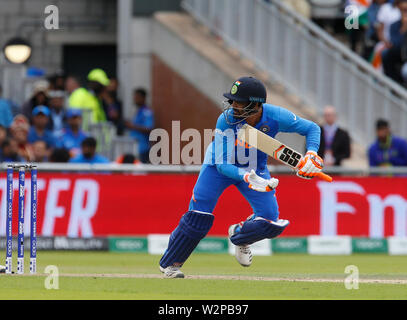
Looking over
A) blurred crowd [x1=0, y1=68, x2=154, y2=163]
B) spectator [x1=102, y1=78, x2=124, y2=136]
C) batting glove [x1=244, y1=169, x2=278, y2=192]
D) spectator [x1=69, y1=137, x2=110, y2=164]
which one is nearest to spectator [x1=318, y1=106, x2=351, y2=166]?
blurred crowd [x1=0, y1=68, x2=154, y2=163]

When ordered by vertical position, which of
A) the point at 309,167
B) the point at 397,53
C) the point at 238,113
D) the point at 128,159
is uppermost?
the point at 238,113

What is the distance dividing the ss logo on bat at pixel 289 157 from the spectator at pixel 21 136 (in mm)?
7359

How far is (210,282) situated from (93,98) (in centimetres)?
991

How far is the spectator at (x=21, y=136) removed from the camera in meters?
17.7

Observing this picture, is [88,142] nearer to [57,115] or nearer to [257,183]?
[57,115]

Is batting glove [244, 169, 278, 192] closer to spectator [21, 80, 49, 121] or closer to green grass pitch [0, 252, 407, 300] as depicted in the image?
green grass pitch [0, 252, 407, 300]

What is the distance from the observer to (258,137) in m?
11.1

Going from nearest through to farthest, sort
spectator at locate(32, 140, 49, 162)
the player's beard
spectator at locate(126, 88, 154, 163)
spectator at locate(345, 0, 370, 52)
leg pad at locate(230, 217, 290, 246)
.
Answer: the player's beard → leg pad at locate(230, 217, 290, 246) → spectator at locate(32, 140, 49, 162) → spectator at locate(126, 88, 154, 163) → spectator at locate(345, 0, 370, 52)

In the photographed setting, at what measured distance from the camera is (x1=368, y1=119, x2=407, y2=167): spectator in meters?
17.9

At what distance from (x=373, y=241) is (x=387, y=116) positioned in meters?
3.18

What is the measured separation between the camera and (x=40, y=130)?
18.6m

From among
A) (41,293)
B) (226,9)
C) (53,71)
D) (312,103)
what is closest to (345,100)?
(312,103)

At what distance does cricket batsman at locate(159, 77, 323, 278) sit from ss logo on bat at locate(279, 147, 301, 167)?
0.05 metres

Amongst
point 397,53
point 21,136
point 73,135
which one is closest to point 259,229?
point 21,136
